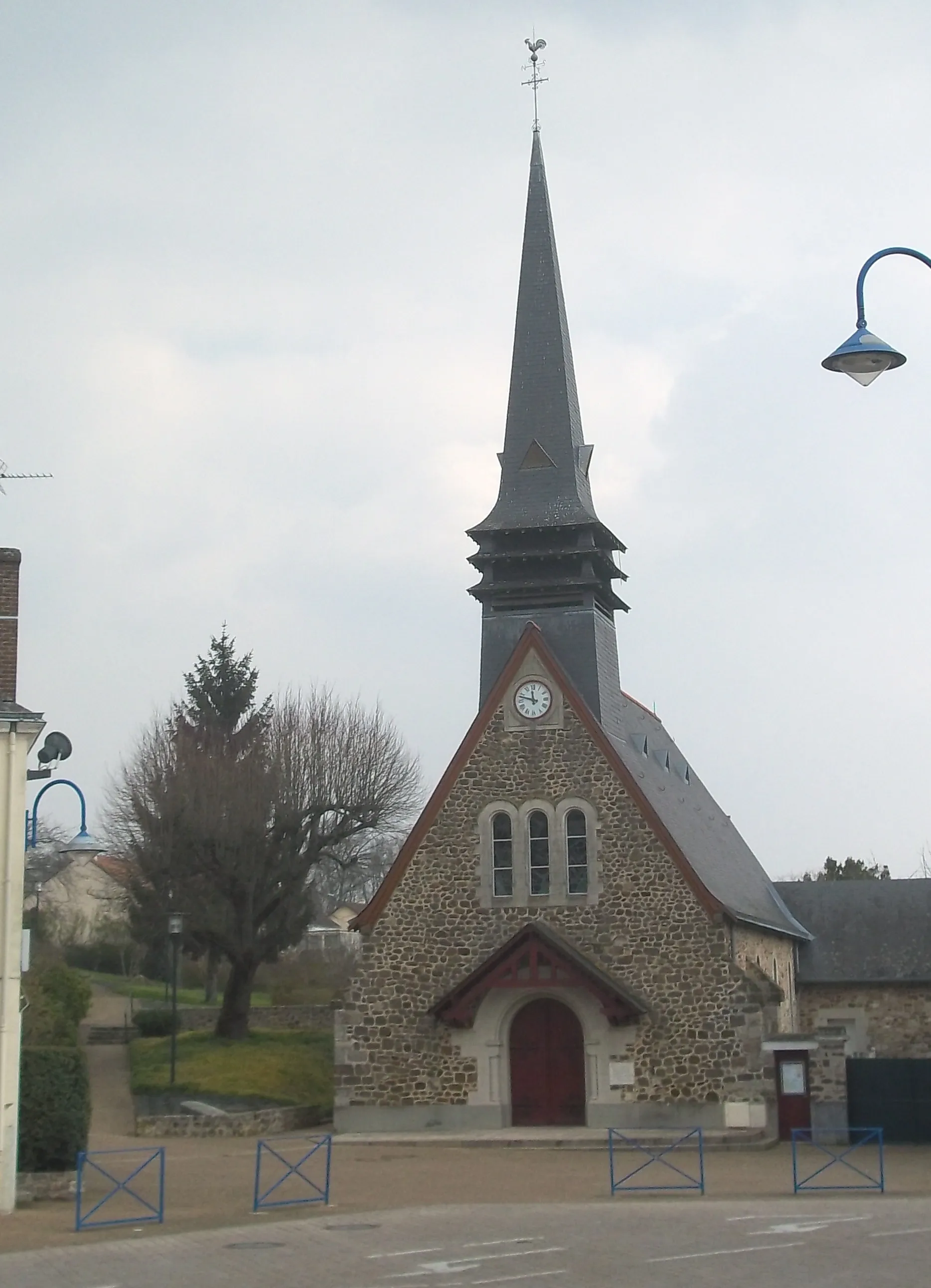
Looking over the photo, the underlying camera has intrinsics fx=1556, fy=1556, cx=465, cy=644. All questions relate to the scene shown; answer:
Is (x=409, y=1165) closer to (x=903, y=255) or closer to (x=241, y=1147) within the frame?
(x=241, y=1147)

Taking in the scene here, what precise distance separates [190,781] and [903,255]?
28723 millimetres

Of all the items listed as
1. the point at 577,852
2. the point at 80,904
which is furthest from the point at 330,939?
Answer: the point at 577,852

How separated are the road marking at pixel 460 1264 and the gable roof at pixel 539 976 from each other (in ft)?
44.5

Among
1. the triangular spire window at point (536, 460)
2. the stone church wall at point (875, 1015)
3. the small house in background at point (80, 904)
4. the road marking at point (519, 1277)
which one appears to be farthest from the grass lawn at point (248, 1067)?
the road marking at point (519, 1277)

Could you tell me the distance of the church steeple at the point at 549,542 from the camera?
1222 inches

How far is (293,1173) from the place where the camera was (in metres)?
20.1

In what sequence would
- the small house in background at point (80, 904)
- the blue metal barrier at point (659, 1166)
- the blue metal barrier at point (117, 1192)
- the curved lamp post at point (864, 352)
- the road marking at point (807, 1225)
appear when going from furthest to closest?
the small house in background at point (80, 904), the blue metal barrier at point (659, 1166), the blue metal barrier at point (117, 1192), the road marking at point (807, 1225), the curved lamp post at point (864, 352)

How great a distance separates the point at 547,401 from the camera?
32812mm

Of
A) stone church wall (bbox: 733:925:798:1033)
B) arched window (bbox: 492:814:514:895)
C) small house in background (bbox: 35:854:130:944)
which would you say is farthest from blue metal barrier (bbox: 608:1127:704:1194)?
small house in background (bbox: 35:854:130:944)

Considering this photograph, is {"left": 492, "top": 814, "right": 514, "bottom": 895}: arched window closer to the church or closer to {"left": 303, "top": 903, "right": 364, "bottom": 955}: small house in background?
the church

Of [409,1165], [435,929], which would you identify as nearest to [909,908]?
[435,929]

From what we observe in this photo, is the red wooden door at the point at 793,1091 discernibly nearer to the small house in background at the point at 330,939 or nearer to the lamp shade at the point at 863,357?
the lamp shade at the point at 863,357

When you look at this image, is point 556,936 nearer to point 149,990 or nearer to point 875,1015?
point 875,1015

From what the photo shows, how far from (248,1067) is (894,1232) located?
67.4 feet
